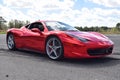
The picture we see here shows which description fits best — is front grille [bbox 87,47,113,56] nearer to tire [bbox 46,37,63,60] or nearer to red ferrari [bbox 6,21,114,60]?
red ferrari [bbox 6,21,114,60]

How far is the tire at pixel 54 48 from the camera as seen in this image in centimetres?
827

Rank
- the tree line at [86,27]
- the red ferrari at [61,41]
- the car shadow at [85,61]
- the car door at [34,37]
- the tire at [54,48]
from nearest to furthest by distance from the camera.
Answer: the car shadow at [85,61] → the red ferrari at [61,41] → the tire at [54,48] → the car door at [34,37] → the tree line at [86,27]

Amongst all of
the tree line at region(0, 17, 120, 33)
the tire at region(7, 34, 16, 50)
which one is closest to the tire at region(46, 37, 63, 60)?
the tire at region(7, 34, 16, 50)

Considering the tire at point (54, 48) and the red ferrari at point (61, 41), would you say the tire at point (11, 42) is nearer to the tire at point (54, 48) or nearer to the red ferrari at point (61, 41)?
the red ferrari at point (61, 41)

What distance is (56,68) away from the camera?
23.5 feet

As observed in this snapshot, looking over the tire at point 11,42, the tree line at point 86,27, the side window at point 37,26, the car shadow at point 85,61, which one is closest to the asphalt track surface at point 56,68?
the car shadow at point 85,61

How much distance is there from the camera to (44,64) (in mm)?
7699

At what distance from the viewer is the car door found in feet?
29.3

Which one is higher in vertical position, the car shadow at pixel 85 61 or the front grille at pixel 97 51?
the front grille at pixel 97 51

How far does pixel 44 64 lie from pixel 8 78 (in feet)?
5.78

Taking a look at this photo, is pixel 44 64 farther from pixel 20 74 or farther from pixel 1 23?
pixel 1 23

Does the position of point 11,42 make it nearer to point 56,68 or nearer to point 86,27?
point 56,68

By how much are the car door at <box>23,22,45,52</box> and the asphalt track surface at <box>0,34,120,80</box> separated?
34 cm

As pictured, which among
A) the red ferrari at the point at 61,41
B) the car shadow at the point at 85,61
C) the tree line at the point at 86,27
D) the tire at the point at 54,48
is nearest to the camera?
the car shadow at the point at 85,61
